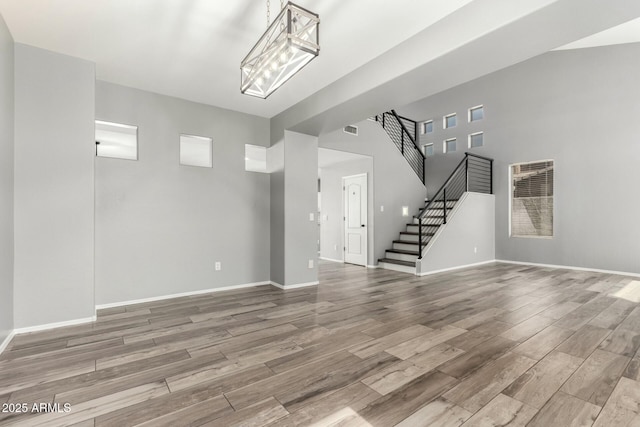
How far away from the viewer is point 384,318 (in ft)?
11.2

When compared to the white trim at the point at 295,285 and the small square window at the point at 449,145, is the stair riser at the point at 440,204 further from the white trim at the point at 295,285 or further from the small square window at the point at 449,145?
the white trim at the point at 295,285

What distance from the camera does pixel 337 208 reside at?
8094mm

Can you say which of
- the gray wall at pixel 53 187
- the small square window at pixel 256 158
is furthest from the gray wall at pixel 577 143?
the gray wall at pixel 53 187

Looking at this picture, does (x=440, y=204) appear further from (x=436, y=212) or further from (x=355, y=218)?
(x=355, y=218)

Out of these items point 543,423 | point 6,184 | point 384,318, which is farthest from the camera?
point 384,318

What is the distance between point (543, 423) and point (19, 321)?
4531 millimetres

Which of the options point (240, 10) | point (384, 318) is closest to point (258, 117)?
point (240, 10)

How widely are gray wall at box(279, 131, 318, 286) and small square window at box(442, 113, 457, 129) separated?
5.74 metres

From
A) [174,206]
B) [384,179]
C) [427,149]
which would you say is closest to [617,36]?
[427,149]

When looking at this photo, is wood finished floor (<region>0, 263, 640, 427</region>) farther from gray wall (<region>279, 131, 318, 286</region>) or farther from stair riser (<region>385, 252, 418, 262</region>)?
stair riser (<region>385, 252, 418, 262</region>)

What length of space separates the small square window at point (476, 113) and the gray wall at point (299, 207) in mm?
5753

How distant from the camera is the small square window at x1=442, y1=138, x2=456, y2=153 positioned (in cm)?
894

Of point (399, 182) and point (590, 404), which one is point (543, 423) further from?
point (399, 182)

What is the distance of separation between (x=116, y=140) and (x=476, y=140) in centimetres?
861
